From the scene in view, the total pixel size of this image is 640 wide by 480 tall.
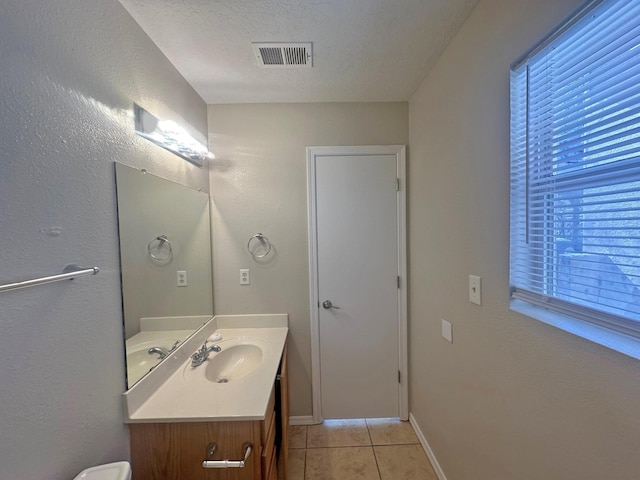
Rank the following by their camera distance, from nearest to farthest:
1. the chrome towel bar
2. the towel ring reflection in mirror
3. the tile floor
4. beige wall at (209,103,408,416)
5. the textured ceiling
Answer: the chrome towel bar → the textured ceiling → the towel ring reflection in mirror → the tile floor → beige wall at (209,103,408,416)

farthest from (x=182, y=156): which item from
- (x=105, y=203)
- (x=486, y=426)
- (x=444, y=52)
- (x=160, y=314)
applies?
(x=486, y=426)

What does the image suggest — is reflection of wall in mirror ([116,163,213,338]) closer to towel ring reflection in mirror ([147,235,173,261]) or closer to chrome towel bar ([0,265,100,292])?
towel ring reflection in mirror ([147,235,173,261])

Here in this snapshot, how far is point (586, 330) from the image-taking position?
72cm

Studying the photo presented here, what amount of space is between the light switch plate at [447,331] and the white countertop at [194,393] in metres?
0.98

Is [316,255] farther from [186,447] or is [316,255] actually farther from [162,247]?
[186,447]

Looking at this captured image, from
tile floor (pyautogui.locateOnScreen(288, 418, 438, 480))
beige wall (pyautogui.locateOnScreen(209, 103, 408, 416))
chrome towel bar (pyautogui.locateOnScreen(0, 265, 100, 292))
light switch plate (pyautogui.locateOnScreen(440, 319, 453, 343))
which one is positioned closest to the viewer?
chrome towel bar (pyautogui.locateOnScreen(0, 265, 100, 292))

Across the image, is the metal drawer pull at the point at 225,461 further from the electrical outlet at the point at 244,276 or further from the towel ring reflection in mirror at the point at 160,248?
the electrical outlet at the point at 244,276

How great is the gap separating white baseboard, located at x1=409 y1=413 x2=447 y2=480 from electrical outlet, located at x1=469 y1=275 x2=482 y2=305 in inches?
46.2

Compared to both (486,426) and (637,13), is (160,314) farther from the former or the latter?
(637,13)

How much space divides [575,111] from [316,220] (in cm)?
147

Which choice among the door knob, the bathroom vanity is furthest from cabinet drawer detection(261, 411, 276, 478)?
the door knob

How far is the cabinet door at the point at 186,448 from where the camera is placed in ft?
3.42

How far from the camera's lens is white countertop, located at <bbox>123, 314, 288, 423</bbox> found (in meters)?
1.03

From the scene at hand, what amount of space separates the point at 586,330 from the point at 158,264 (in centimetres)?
174
